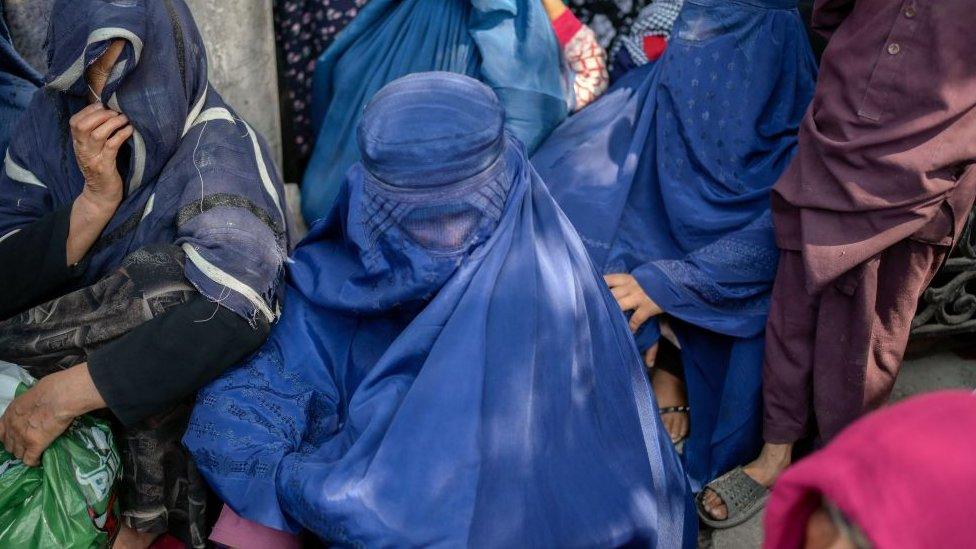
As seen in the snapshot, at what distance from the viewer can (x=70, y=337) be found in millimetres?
1944

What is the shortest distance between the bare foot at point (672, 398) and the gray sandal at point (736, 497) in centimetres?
23

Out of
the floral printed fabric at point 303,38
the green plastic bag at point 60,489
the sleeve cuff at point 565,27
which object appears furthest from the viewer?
the floral printed fabric at point 303,38

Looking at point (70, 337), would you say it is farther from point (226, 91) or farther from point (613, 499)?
point (226, 91)

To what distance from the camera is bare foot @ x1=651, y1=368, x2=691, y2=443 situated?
9.05 ft

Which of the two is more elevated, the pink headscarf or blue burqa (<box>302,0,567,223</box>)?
the pink headscarf

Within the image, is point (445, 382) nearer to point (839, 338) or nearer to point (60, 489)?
point (60, 489)

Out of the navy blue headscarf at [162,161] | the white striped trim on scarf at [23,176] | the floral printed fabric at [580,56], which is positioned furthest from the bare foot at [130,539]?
the floral printed fabric at [580,56]

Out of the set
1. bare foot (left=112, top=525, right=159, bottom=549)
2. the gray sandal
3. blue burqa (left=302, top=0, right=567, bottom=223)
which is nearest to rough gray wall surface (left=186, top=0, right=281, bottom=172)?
blue burqa (left=302, top=0, right=567, bottom=223)

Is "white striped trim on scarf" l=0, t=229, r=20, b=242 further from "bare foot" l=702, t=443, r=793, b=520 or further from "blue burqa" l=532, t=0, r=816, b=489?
"bare foot" l=702, t=443, r=793, b=520

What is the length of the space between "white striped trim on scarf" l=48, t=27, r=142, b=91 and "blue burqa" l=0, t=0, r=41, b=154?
783mm

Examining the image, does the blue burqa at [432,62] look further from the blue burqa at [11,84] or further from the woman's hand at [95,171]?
the woman's hand at [95,171]

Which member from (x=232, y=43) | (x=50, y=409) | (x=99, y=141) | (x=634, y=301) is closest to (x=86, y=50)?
(x=99, y=141)

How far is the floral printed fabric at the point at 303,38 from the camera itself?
3.21m

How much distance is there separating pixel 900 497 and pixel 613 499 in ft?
3.03
